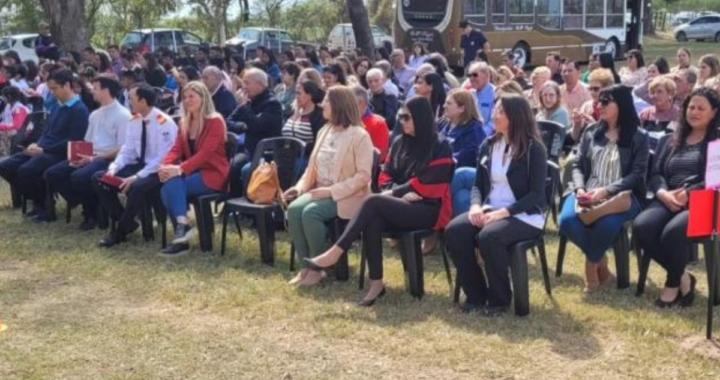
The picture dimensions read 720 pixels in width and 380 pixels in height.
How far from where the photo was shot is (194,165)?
723 cm

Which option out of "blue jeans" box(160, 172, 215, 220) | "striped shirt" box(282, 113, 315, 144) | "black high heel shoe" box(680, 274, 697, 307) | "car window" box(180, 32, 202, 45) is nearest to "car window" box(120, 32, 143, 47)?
"car window" box(180, 32, 202, 45)

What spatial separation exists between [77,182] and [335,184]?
9.48 feet

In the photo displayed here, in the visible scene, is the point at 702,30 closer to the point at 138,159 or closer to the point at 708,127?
the point at 138,159

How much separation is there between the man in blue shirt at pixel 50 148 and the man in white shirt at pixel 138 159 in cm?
88

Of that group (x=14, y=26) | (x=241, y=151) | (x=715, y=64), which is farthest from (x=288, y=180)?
(x=14, y=26)

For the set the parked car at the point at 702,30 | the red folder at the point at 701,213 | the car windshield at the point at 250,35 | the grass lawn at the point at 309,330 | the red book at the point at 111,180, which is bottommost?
the parked car at the point at 702,30

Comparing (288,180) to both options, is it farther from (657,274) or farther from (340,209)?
(657,274)

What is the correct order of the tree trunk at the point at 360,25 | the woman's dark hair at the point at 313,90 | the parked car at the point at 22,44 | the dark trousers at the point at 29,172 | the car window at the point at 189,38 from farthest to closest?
1. the car window at the point at 189,38
2. the parked car at the point at 22,44
3. the tree trunk at the point at 360,25
4. the dark trousers at the point at 29,172
5. the woman's dark hair at the point at 313,90

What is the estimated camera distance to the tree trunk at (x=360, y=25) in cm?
2177

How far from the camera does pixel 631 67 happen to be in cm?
1158

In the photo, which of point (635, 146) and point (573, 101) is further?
point (573, 101)

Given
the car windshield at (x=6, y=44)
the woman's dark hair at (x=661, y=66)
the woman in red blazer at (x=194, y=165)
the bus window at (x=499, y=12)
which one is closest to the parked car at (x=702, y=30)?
the bus window at (x=499, y=12)

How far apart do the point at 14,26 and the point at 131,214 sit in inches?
1462

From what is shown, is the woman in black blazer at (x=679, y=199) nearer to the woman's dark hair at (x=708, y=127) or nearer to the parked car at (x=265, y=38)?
the woman's dark hair at (x=708, y=127)
